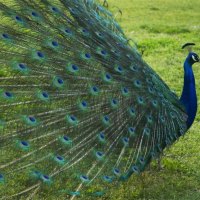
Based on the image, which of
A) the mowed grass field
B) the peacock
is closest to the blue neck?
the peacock

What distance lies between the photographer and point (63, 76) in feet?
13.1

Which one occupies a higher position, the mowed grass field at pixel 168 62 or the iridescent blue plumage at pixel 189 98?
the iridescent blue plumage at pixel 189 98

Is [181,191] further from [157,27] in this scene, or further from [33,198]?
[157,27]

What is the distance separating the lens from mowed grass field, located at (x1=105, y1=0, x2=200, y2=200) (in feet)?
14.4

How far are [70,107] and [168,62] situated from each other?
14.8 feet

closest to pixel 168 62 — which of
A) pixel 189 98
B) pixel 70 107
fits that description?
pixel 189 98

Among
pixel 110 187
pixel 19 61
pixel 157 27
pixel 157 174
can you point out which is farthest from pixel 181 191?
pixel 157 27

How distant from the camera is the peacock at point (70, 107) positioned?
3.78 metres

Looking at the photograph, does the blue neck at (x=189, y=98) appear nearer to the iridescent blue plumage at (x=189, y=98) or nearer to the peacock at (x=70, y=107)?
the iridescent blue plumage at (x=189, y=98)

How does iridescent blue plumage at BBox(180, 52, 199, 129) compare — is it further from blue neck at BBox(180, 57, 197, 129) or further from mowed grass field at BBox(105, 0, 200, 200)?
mowed grass field at BBox(105, 0, 200, 200)

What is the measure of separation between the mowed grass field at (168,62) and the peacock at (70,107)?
36 cm

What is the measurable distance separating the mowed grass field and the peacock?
36 cm

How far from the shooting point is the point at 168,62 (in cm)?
826

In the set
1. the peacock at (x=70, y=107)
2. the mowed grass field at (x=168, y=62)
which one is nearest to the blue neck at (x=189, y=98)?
the peacock at (x=70, y=107)
